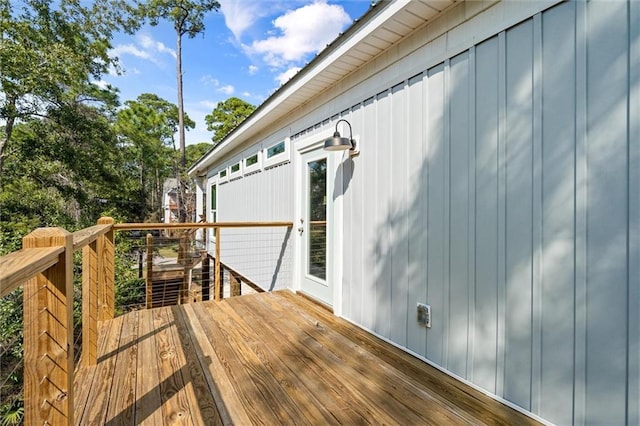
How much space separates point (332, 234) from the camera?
3.58m

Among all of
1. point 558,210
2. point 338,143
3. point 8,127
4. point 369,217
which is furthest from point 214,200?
point 558,210

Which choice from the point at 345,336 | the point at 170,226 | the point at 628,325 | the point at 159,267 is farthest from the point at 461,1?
the point at 159,267

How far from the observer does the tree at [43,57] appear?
22.6 feet

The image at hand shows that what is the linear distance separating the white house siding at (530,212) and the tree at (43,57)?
8.72 meters

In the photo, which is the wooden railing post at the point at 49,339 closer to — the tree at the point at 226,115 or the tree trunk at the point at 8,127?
the tree trunk at the point at 8,127

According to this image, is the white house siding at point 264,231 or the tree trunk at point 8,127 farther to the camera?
the tree trunk at point 8,127

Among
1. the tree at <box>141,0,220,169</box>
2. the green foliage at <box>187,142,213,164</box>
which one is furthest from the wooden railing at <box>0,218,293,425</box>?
the green foliage at <box>187,142,213,164</box>

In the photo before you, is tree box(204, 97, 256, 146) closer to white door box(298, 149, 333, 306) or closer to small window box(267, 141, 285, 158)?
small window box(267, 141, 285, 158)

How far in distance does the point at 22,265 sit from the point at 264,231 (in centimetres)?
473

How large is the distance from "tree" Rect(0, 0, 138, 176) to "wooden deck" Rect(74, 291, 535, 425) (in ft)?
24.1

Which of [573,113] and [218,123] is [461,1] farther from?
[218,123]

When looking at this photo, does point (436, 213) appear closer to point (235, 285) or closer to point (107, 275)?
point (107, 275)

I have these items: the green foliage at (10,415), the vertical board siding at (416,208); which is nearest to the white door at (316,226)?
the vertical board siding at (416,208)

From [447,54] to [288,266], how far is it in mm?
3387
